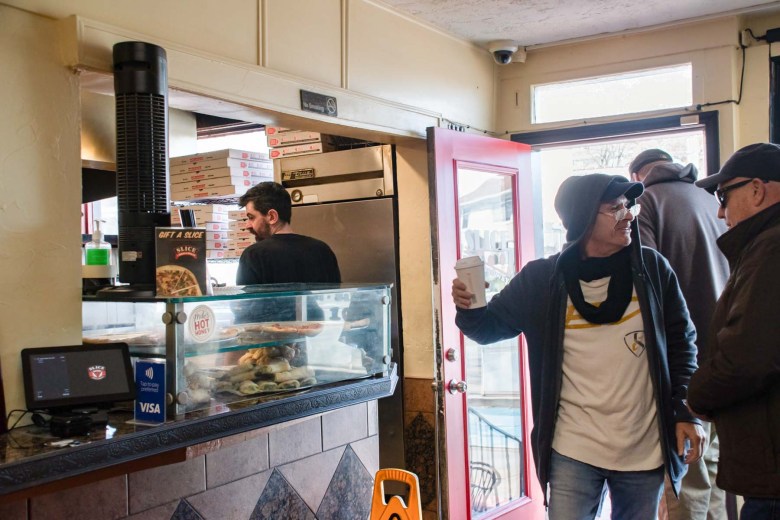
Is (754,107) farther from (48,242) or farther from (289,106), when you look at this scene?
(48,242)

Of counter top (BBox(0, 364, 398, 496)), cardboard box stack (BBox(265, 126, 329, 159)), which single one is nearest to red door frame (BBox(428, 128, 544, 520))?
cardboard box stack (BBox(265, 126, 329, 159))

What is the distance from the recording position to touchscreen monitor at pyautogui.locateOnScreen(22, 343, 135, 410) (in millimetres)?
1784

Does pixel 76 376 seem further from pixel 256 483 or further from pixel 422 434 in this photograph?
pixel 422 434

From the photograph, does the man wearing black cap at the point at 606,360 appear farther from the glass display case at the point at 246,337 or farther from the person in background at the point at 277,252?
the person in background at the point at 277,252

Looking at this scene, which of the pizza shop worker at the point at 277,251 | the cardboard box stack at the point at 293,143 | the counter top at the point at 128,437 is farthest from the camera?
the cardboard box stack at the point at 293,143

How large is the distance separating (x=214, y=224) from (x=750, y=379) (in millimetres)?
3589

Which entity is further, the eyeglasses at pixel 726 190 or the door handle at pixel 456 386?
the door handle at pixel 456 386

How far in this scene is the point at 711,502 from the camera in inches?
118

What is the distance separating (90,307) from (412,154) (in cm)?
193

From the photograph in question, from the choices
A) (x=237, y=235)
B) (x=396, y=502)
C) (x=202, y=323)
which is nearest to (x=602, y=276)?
(x=396, y=502)

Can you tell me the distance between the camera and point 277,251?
3334mm

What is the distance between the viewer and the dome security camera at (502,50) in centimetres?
389

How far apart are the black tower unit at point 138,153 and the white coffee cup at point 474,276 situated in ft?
3.16

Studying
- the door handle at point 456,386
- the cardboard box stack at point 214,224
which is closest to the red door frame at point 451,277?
the door handle at point 456,386
